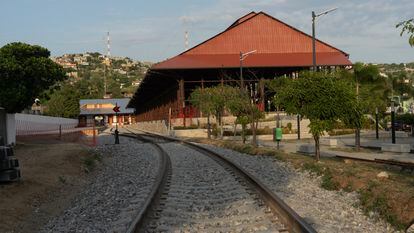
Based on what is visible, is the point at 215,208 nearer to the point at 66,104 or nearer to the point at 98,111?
the point at 66,104

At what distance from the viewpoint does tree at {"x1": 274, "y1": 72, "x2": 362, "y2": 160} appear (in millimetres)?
20547

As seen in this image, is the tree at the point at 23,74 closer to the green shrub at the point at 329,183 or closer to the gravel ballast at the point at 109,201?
the gravel ballast at the point at 109,201

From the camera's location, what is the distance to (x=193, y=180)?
52.1 ft

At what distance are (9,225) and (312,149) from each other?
925 inches

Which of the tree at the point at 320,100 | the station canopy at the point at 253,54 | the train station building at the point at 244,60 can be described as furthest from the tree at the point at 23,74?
the station canopy at the point at 253,54

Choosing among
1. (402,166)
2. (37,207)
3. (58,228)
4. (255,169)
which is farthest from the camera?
(402,166)

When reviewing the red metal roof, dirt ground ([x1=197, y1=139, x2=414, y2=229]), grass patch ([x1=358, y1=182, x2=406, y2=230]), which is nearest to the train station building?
the red metal roof

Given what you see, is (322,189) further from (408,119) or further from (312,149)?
(408,119)

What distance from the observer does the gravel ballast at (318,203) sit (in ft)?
29.5

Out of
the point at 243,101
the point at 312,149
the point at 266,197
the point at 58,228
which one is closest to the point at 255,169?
the point at 266,197

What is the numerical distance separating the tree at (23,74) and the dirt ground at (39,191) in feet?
25.3

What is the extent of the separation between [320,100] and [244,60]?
49.8 metres

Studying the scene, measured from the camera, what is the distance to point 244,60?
2756 inches

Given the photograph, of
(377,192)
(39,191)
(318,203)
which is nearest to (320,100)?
(377,192)
